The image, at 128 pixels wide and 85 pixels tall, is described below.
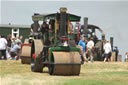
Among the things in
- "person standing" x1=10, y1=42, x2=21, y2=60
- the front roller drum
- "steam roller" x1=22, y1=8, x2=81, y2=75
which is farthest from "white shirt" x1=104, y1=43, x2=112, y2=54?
the front roller drum

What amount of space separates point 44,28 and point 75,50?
85.7 inches

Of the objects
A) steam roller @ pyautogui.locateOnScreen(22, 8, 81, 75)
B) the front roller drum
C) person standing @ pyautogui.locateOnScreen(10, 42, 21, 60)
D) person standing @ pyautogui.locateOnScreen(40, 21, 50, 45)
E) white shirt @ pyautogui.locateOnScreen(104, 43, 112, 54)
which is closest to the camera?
the front roller drum

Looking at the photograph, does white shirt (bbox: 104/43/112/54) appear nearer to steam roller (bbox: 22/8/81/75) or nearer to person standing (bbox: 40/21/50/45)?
steam roller (bbox: 22/8/81/75)

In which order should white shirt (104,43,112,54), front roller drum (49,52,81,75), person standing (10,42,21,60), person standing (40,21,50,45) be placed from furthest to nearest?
white shirt (104,43,112,54)
person standing (10,42,21,60)
person standing (40,21,50,45)
front roller drum (49,52,81,75)

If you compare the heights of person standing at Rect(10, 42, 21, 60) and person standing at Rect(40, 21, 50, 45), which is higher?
person standing at Rect(40, 21, 50, 45)

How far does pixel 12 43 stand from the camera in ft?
91.3

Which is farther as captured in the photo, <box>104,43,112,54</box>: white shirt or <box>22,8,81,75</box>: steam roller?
<box>104,43,112,54</box>: white shirt

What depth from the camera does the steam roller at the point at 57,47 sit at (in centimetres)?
1443

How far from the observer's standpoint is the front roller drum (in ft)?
47.0

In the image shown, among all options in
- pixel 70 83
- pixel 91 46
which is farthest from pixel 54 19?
pixel 91 46

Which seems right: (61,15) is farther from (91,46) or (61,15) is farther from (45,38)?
(91,46)

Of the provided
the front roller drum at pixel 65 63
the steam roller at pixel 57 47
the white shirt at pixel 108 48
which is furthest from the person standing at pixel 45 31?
the white shirt at pixel 108 48

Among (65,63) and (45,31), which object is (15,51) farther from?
(65,63)

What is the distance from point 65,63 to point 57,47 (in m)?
0.72
